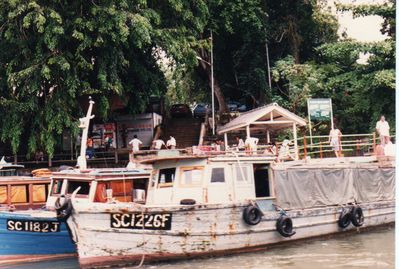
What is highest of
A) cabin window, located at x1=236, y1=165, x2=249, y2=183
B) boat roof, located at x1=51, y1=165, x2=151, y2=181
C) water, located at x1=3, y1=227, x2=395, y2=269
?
boat roof, located at x1=51, y1=165, x2=151, y2=181

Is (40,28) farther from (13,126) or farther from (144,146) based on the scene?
(144,146)

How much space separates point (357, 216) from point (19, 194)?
9257 millimetres

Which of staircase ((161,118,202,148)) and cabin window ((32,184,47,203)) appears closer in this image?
cabin window ((32,184,47,203))

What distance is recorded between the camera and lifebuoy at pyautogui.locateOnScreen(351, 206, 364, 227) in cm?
1594

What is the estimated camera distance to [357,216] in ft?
52.7

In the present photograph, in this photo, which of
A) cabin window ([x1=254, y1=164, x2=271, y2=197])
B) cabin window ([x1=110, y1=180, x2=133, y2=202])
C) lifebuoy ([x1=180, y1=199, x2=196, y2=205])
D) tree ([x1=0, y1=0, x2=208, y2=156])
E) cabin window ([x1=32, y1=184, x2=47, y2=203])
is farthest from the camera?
tree ([x1=0, y1=0, x2=208, y2=156])

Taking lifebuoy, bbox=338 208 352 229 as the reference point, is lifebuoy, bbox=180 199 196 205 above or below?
above

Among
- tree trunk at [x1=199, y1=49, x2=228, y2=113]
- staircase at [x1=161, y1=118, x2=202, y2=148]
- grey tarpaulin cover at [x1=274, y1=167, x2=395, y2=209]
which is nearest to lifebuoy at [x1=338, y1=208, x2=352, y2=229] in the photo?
grey tarpaulin cover at [x1=274, y1=167, x2=395, y2=209]

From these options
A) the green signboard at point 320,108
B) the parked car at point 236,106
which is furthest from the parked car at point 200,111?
the green signboard at point 320,108

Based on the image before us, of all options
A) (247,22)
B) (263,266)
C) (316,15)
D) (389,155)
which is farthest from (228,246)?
(316,15)

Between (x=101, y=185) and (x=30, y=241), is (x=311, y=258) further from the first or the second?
(x=30, y=241)

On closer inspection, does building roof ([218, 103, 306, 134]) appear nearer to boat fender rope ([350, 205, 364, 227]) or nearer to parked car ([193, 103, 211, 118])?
boat fender rope ([350, 205, 364, 227])

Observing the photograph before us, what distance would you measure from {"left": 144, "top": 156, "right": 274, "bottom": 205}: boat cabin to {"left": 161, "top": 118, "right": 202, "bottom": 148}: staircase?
557 inches

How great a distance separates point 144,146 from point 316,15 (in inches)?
465
